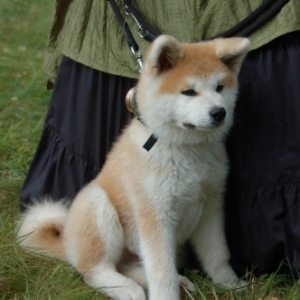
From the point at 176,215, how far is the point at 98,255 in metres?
0.40

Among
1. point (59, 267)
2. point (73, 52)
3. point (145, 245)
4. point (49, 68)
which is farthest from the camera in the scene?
point (49, 68)

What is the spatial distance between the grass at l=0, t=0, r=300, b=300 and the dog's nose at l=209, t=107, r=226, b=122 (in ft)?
2.57

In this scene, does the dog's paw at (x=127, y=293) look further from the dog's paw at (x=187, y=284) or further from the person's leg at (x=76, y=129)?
the person's leg at (x=76, y=129)

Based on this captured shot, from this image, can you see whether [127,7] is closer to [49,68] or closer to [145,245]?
[49,68]

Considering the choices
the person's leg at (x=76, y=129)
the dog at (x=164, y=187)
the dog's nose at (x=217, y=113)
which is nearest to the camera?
the dog's nose at (x=217, y=113)

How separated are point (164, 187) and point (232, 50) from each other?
0.63 metres

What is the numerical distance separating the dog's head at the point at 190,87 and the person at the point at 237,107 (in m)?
0.20

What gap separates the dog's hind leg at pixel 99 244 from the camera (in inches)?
113

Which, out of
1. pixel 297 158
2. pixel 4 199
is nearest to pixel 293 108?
pixel 297 158

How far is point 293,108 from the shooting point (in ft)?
9.37

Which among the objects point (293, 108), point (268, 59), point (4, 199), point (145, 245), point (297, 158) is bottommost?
point (4, 199)

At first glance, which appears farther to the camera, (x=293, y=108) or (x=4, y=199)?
(x=4, y=199)

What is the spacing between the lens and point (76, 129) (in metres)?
3.45

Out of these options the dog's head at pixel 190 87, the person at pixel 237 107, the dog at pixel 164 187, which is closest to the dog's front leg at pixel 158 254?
the dog at pixel 164 187
